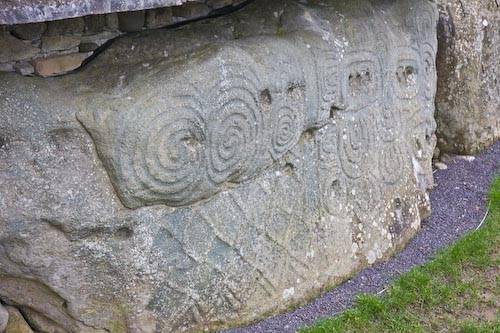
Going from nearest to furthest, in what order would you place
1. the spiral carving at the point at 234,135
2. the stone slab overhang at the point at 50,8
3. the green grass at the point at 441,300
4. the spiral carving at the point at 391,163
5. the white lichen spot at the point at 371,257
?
the stone slab overhang at the point at 50,8 < the spiral carving at the point at 234,135 < the green grass at the point at 441,300 < the white lichen spot at the point at 371,257 < the spiral carving at the point at 391,163

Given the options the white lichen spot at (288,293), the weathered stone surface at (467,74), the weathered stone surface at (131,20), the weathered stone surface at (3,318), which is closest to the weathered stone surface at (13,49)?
the weathered stone surface at (131,20)

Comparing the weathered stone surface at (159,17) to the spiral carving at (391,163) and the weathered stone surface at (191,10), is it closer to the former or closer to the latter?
the weathered stone surface at (191,10)

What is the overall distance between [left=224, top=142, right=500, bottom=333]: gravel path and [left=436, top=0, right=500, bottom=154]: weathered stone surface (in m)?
0.16

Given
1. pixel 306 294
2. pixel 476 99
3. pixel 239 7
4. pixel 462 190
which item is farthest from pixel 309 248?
pixel 476 99

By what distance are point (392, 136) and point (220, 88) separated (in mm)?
1481

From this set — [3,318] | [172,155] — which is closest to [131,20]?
[172,155]

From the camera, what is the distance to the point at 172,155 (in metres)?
3.29

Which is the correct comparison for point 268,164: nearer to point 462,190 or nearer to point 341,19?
point 341,19

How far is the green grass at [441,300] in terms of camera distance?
3.80 metres

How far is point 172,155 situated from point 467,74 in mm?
3090

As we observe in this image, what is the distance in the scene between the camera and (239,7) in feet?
12.7

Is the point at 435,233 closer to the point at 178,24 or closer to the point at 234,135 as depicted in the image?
the point at 234,135

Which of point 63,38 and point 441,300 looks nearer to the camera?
point 63,38

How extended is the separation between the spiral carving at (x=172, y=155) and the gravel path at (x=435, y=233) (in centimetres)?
77
